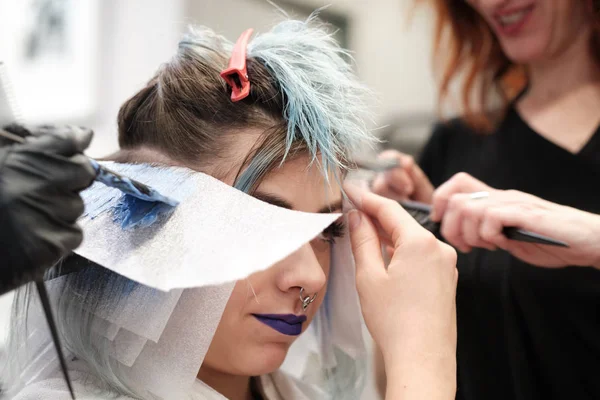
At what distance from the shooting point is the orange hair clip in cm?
69

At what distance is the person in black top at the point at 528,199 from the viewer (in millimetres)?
823

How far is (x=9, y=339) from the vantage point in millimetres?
693

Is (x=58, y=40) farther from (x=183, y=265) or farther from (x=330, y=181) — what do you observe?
(x=183, y=265)

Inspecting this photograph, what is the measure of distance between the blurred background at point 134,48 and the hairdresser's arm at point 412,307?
686 millimetres

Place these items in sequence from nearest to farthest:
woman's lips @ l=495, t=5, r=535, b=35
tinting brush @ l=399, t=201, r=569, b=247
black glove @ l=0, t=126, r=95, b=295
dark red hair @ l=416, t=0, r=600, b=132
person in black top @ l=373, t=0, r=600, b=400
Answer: black glove @ l=0, t=126, r=95, b=295, tinting brush @ l=399, t=201, r=569, b=247, person in black top @ l=373, t=0, r=600, b=400, woman's lips @ l=495, t=5, r=535, b=35, dark red hair @ l=416, t=0, r=600, b=132

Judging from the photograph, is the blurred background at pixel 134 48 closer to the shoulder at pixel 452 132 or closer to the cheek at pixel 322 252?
the shoulder at pixel 452 132

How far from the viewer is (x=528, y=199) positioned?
77 cm

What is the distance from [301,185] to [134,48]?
1.37 meters

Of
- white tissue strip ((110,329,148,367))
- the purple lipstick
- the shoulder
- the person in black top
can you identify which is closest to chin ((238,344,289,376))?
the purple lipstick

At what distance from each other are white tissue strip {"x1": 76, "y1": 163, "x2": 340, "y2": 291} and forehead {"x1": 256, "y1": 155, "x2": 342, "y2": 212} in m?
0.09

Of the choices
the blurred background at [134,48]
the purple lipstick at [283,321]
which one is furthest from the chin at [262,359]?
the blurred background at [134,48]

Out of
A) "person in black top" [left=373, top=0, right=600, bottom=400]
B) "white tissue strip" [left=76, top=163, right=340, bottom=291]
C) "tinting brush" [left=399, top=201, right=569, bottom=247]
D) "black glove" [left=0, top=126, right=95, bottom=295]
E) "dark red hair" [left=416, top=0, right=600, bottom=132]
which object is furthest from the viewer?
"dark red hair" [left=416, top=0, right=600, bottom=132]

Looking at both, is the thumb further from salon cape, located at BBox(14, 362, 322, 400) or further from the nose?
salon cape, located at BBox(14, 362, 322, 400)

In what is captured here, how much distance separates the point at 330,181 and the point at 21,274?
39cm
